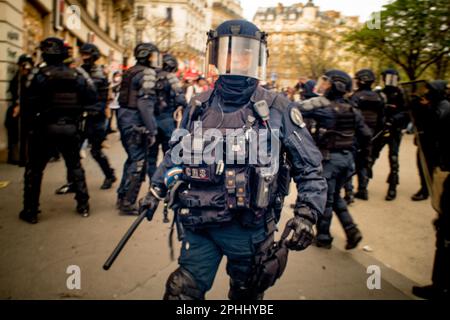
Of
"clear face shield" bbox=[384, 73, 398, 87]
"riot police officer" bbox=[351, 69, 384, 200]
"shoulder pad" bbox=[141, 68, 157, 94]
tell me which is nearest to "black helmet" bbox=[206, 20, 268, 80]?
"shoulder pad" bbox=[141, 68, 157, 94]

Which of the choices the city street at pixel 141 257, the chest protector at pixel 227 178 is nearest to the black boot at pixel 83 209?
the city street at pixel 141 257

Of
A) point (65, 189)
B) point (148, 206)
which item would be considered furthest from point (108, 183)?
point (148, 206)

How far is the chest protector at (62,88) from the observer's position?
4.29 m

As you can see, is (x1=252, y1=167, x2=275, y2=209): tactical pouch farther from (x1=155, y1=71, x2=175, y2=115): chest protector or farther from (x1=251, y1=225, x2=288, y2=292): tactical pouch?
(x1=155, y1=71, x2=175, y2=115): chest protector

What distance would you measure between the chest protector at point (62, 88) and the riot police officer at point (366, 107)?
13.4 feet

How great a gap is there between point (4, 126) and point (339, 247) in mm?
6987

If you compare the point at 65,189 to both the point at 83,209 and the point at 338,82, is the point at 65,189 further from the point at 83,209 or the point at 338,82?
the point at 338,82

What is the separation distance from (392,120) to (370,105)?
29.2 inches

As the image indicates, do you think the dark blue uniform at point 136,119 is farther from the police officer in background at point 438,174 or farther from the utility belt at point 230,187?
the police officer in background at point 438,174

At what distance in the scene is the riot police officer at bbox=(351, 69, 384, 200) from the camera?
5.84 metres

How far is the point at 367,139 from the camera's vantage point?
5.15 m

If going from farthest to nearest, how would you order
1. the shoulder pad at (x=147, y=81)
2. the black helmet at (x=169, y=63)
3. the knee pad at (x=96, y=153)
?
the black helmet at (x=169, y=63) < the knee pad at (x=96, y=153) < the shoulder pad at (x=147, y=81)

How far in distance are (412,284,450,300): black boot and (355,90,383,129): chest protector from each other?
340 centimetres

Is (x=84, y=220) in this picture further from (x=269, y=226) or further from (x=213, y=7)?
(x=213, y=7)
